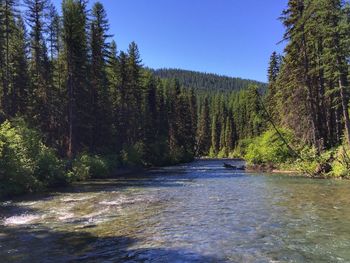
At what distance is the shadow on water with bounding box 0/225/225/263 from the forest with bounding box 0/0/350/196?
12436mm

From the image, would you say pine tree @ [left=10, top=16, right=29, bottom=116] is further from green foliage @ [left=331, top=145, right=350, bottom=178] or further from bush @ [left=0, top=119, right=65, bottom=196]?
green foliage @ [left=331, top=145, right=350, bottom=178]

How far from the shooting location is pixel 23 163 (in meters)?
26.1

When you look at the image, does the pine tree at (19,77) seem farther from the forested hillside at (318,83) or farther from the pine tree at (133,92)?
the forested hillside at (318,83)

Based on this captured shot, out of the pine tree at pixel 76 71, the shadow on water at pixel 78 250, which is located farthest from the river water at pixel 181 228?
the pine tree at pixel 76 71

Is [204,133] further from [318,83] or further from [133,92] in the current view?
[318,83]

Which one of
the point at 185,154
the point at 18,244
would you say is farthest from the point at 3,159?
the point at 185,154

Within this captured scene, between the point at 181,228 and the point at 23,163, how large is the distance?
15.4m

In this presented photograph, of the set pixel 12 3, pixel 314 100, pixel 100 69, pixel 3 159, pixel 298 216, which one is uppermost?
pixel 12 3

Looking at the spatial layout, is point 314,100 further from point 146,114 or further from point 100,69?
point 146,114

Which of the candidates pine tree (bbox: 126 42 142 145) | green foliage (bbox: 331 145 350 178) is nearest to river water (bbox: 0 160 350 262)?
green foliage (bbox: 331 145 350 178)

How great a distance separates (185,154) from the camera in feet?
266

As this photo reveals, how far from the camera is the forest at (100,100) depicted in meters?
30.9

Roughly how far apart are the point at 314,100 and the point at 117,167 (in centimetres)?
2220

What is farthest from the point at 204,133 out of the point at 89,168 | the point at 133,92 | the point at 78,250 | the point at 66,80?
the point at 78,250
